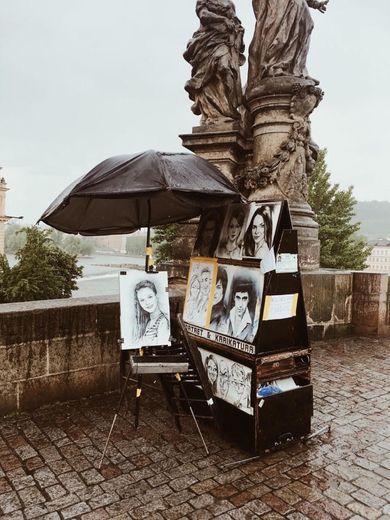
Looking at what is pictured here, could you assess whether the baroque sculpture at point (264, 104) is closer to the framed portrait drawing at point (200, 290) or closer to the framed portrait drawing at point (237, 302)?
the framed portrait drawing at point (200, 290)

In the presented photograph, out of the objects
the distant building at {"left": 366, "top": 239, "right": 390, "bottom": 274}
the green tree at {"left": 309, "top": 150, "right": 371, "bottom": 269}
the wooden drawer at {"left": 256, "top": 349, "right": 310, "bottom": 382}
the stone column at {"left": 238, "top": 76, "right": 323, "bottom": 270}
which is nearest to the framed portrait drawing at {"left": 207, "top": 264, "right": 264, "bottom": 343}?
the wooden drawer at {"left": 256, "top": 349, "right": 310, "bottom": 382}

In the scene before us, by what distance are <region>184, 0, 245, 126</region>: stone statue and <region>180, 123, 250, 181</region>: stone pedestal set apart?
213 mm

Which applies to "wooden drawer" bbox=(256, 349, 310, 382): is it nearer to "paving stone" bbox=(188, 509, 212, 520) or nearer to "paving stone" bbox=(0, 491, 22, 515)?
"paving stone" bbox=(188, 509, 212, 520)

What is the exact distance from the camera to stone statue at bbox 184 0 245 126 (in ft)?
24.1

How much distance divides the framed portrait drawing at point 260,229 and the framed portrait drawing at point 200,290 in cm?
43

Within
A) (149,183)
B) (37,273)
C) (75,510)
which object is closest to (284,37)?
(149,183)

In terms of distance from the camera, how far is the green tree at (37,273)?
2769cm

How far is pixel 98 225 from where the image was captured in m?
4.16

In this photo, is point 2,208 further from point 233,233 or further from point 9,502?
point 9,502

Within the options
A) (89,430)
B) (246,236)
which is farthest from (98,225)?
(89,430)

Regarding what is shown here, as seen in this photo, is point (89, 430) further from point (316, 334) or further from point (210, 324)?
point (316, 334)

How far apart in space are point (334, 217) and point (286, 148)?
2120 centimetres

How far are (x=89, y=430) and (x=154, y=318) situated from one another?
1160 millimetres

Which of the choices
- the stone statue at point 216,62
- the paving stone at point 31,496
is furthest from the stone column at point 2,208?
the paving stone at point 31,496
